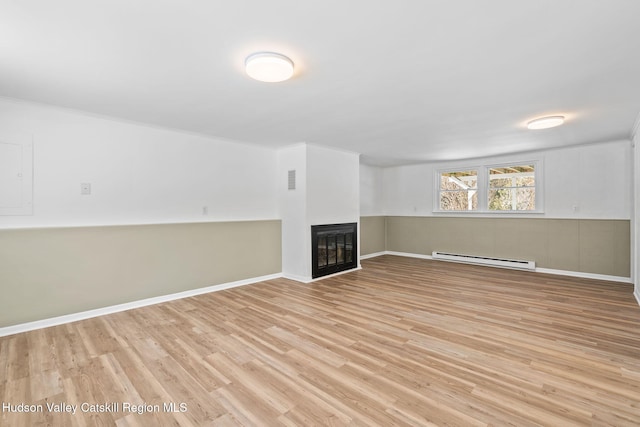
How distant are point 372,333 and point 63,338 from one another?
119 inches

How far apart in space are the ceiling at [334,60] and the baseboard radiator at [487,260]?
2926 mm

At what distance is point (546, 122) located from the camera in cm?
370

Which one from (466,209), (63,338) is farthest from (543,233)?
(63,338)

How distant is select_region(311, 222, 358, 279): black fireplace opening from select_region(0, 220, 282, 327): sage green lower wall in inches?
41.4

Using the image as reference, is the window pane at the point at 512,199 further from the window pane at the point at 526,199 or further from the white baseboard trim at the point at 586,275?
the white baseboard trim at the point at 586,275

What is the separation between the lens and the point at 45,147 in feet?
10.8

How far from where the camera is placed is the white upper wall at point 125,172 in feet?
10.7

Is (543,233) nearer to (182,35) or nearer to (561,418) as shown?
(561,418)

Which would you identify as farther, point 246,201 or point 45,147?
point 246,201

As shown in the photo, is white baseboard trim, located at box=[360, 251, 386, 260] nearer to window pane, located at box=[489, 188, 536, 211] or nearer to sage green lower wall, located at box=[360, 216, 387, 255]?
sage green lower wall, located at box=[360, 216, 387, 255]

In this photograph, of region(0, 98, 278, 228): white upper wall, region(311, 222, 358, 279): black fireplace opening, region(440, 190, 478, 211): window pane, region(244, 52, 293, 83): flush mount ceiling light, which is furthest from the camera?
region(440, 190, 478, 211): window pane

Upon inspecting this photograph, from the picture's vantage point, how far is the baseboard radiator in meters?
5.91

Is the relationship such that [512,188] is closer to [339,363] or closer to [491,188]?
[491,188]

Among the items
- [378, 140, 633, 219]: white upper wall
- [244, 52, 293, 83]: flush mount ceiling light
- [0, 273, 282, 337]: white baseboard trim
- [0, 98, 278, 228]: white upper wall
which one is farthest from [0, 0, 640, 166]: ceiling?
[0, 273, 282, 337]: white baseboard trim
